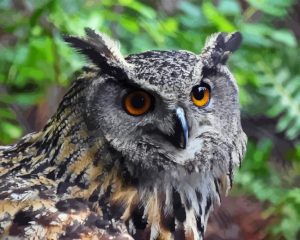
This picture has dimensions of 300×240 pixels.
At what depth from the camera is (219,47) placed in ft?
9.41

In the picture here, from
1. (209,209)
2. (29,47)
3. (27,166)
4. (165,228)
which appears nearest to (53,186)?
(27,166)

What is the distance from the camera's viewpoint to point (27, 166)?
2.70 meters

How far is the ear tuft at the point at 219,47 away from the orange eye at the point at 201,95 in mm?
72

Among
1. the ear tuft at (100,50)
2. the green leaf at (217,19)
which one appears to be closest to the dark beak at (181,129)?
the ear tuft at (100,50)

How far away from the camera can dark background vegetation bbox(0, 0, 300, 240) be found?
150 inches

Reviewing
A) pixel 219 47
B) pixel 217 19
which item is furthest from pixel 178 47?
pixel 219 47

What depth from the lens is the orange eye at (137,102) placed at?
2613 millimetres

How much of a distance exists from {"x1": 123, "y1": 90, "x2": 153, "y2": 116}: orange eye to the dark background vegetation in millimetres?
927

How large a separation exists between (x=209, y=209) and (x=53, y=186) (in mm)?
499

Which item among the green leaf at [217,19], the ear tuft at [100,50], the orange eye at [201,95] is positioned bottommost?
the orange eye at [201,95]

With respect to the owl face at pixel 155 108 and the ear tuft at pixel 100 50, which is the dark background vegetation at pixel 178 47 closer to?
the ear tuft at pixel 100 50

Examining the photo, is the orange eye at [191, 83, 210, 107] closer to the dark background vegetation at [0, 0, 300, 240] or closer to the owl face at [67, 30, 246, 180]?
the owl face at [67, 30, 246, 180]

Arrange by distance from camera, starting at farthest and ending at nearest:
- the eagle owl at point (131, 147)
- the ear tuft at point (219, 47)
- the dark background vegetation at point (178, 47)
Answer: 1. the dark background vegetation at point (178, 47)
2. the ear tuft at point (219, 47)
3. the eagle owl at point (131, 147)

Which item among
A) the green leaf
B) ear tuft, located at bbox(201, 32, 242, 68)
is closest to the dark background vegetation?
the green leaf
